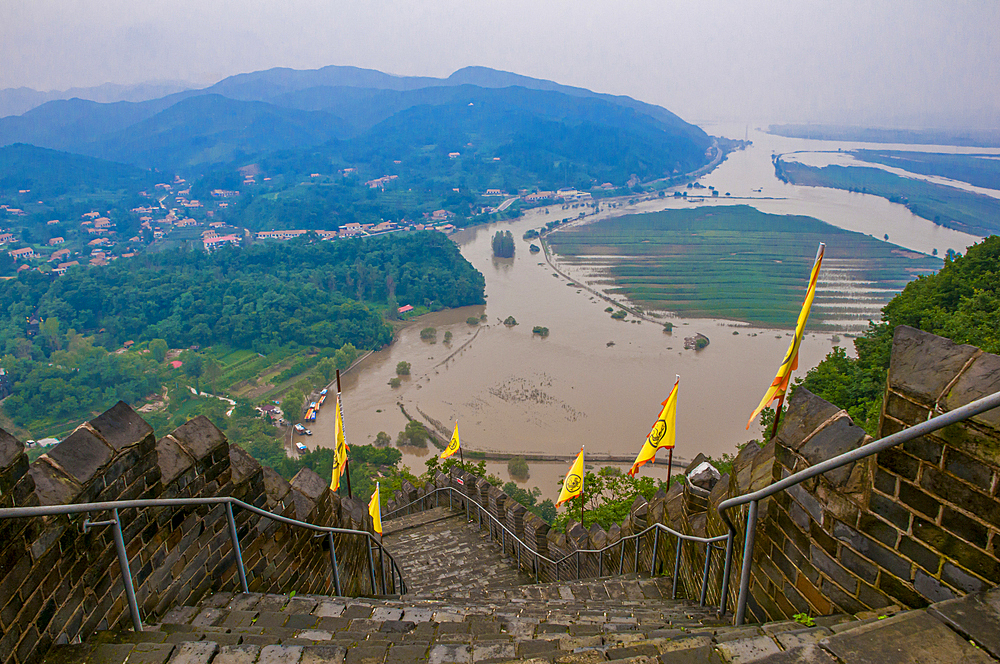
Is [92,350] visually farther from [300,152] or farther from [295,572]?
[300,152]

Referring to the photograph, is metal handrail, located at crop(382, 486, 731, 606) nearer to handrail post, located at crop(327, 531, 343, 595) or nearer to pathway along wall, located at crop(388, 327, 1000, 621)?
pathway along wall, located at crop(388, 327, 1000, 621)

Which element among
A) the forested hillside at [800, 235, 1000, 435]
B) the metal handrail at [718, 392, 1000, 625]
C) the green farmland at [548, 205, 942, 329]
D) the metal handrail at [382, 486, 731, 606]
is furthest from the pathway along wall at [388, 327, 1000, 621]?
the green farmland at [548, 205, 942, 329]

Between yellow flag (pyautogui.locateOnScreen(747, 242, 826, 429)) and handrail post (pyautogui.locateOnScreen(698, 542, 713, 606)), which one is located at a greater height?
yellow flag (pyautogui.locateOnScreen(747, 242, 826, 429))

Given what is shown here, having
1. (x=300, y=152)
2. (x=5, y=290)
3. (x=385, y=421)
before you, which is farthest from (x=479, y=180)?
(x=385, y=421)

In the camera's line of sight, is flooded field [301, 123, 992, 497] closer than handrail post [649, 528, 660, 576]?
No

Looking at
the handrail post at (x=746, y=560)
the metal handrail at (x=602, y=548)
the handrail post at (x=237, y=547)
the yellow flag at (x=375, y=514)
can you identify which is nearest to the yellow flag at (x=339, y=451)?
the yellow flag at (x=375, y=514)

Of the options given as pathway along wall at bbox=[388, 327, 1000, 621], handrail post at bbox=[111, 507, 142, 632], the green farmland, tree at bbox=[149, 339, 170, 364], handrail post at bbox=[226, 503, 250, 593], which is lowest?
tree at bbox=[149, 339, 170, 364]

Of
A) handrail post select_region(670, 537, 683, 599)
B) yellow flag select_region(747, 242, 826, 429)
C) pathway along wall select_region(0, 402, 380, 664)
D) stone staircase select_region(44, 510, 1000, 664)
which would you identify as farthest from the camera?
yellow flag select_region(747, 242, 826, 429)
